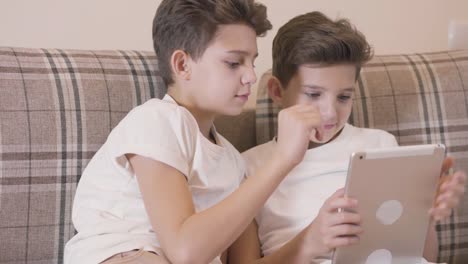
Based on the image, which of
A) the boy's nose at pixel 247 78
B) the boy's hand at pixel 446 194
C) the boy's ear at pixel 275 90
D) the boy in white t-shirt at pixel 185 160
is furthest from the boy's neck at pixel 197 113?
the boy's hand at pixel 446 194

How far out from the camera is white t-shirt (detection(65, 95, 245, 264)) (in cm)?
115

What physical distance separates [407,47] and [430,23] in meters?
0.10

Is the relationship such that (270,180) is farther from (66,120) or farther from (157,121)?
(66,120)

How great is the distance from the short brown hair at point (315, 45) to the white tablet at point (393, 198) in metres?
0.32

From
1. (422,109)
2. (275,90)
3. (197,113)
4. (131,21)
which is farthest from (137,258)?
(422,109)

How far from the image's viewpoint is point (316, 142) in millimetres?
1462

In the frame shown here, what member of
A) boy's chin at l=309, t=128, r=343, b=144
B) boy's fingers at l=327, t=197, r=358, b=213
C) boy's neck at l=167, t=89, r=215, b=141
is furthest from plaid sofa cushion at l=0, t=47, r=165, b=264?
boy's fingers at l=327, t=197, r=358, b=213

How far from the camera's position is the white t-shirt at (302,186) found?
139 centimetres

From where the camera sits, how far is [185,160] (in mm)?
1173

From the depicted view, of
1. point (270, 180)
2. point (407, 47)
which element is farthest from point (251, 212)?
point (407, 47)

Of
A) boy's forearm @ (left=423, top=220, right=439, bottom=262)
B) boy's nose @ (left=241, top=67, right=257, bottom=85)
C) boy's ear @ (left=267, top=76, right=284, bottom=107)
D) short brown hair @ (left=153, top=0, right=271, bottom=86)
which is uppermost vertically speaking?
short brown hair @ (left=153, top=0, right=271, bottom=86)

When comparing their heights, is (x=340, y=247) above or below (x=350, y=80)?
below

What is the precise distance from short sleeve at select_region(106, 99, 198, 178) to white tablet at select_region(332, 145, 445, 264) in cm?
29

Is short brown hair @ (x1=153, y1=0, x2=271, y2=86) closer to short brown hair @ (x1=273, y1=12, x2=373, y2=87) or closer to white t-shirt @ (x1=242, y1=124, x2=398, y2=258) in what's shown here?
short brown hair @ (x1=273, y1=12, x2=373, y2=87)
